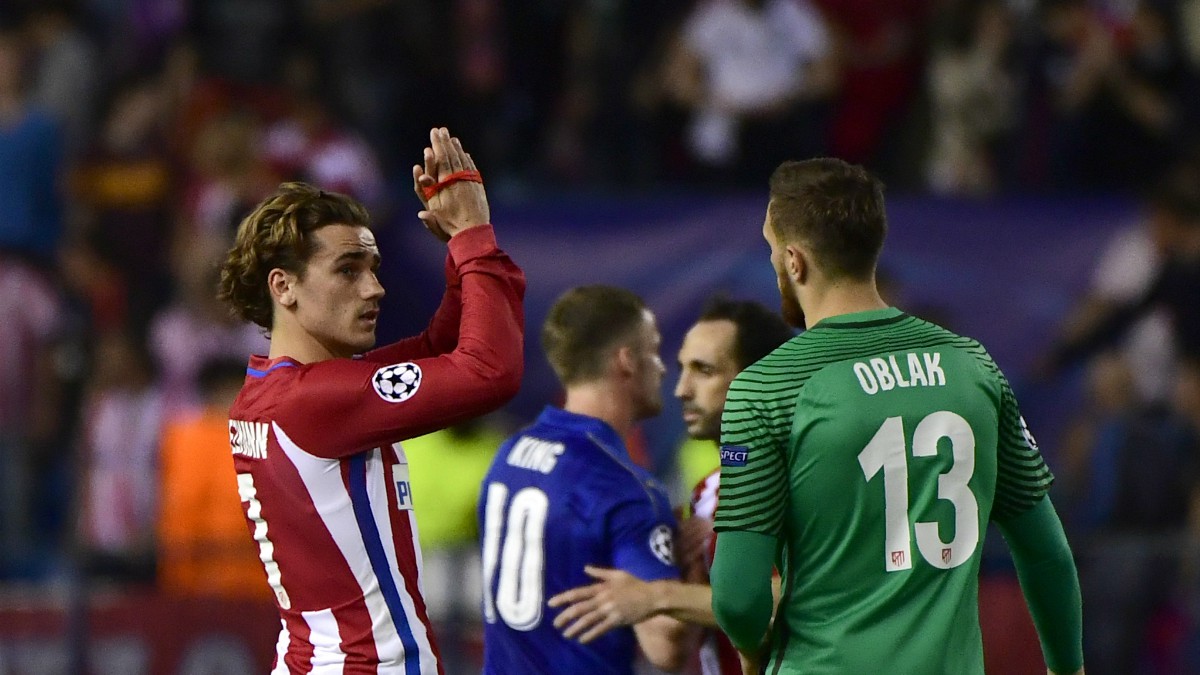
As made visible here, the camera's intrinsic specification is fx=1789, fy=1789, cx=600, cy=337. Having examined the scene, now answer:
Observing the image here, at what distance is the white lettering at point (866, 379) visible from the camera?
3859mm

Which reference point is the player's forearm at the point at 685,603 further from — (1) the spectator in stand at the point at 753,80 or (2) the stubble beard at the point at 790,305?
→ (1) the spectator in stand at the point at 753,80

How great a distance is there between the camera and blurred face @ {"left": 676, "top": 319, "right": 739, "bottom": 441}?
17.3ft

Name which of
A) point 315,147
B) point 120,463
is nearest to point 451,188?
point 120,463

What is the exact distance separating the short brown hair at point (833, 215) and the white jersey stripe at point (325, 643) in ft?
4.49

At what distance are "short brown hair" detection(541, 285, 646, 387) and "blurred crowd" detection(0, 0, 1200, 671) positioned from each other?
192 inches

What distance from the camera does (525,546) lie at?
531 cm

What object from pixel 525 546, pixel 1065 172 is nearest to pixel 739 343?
pixel 525 546

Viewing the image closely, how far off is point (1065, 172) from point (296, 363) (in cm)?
788

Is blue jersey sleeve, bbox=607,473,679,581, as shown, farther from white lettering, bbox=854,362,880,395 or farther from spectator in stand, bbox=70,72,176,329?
spectator in stand, bbox=70,72,176,329

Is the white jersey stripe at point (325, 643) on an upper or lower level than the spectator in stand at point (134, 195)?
lower

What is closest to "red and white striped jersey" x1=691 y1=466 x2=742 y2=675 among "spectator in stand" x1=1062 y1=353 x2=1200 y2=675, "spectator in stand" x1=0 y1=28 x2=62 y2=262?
"spectator in stand" x1=1062 y1=353 x2=1200 y2=675

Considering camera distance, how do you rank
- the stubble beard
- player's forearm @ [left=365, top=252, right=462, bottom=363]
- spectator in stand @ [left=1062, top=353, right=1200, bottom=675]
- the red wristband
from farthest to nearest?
spectator in stand @ [left=1062, top=353, right=1200, bottom=675] < player's forearm @ [left=365, top=252, right=462, bottom=363] < the red wristband < the stubble beard

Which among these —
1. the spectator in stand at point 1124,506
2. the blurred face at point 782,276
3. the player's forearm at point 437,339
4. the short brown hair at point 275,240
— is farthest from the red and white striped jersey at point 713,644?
the spectator in stand at point 1124,506

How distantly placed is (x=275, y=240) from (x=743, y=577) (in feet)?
4.46
